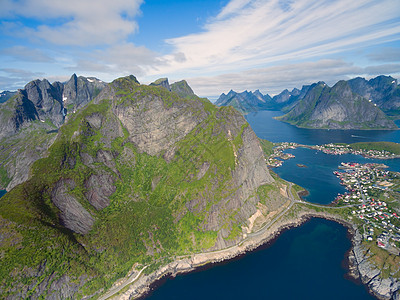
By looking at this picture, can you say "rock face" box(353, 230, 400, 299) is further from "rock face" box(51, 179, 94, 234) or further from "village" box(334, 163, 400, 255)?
"rock face" box(51, 179, 94, 234)

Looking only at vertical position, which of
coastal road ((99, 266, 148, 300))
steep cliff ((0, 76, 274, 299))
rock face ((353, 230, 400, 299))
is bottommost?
rock face ((353, 230, 400, 299))

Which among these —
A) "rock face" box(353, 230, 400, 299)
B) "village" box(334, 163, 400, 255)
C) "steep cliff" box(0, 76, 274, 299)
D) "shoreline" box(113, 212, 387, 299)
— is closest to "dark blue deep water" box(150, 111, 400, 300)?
"shoreline" box(113, 212, 387, 299)

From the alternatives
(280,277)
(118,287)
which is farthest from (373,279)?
(118,287)

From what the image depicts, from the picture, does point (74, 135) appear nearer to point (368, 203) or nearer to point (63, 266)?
point (63, 266)

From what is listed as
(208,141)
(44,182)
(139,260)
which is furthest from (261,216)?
(44,182)

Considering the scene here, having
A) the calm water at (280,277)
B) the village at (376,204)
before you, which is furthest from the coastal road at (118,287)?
the village at (376,204)

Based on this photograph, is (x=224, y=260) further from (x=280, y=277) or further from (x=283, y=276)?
(x=283, y=276)
